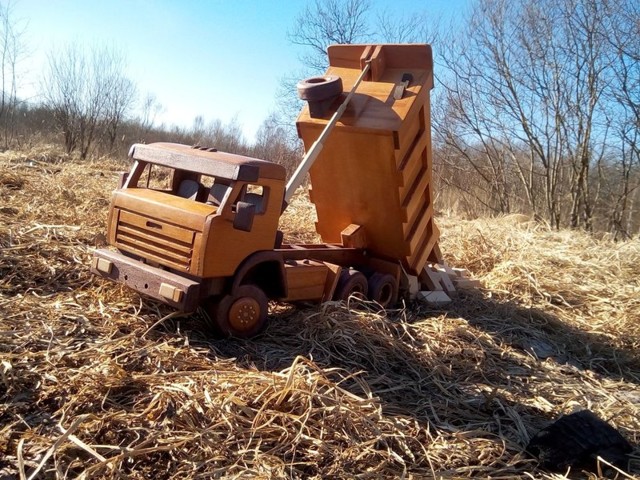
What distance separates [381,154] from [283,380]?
2586 mm

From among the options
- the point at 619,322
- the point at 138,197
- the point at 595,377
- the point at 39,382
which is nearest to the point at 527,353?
the point at 595,377

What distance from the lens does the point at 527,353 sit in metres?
5.12

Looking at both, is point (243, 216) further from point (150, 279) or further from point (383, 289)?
point (383, 289)

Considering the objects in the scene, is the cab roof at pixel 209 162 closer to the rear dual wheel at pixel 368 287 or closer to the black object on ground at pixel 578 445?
the rear dual wheel at pixel 368 287

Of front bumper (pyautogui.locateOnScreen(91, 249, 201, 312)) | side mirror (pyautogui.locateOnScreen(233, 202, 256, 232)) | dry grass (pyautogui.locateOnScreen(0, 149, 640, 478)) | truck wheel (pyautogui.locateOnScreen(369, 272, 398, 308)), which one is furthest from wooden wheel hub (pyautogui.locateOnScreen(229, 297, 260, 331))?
truck wheel (pyautogui.locateOnScreen(369, 272, 398, 308))

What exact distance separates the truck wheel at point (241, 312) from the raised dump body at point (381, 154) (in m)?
1.82

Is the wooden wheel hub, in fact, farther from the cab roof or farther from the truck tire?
the truck tire

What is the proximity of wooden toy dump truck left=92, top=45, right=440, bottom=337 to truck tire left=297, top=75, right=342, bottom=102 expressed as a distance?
0.01 meters

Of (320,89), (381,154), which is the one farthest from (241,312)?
(320,89)

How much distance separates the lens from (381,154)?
520 cm

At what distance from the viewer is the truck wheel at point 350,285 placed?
5.06 metres

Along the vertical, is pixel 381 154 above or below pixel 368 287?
above

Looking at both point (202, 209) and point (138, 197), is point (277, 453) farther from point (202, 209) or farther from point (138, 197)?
point (138, 197)

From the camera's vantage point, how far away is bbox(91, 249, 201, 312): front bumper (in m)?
3.75
